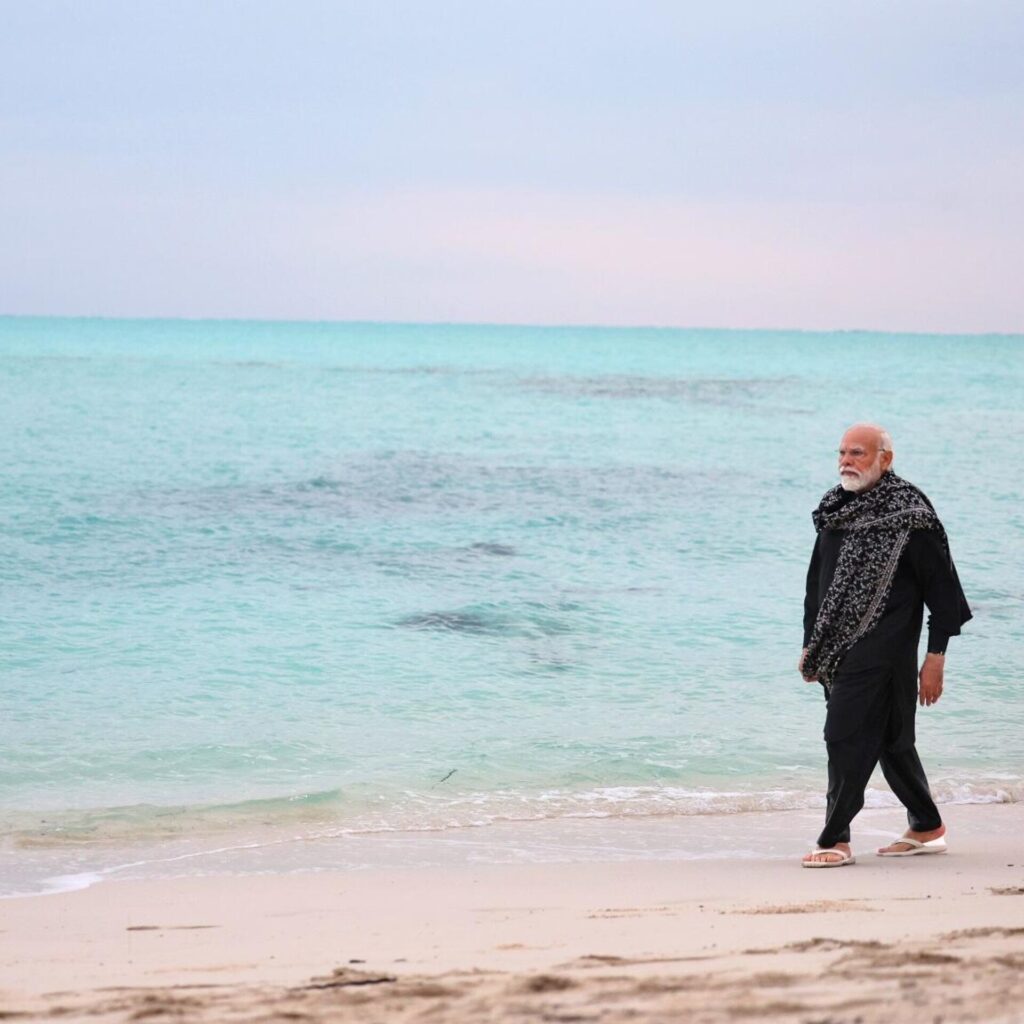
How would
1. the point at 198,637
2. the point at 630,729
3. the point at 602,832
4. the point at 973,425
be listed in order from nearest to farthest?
1. the point at 602,832
2. the point at 630,729
3. the point at 198,637
4. the point at 973,425

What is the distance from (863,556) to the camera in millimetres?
5043

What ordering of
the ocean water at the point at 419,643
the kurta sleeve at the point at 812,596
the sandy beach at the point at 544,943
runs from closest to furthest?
the sandy beach at the point at 544,943
the kurta sleeve at the point at 812,596
the ocean water at the point at 419,643

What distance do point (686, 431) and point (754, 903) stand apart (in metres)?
28.4

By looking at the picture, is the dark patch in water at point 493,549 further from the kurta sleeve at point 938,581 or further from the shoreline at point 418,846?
the kurta sleeve at point 938,581

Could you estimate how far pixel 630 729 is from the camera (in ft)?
26.2

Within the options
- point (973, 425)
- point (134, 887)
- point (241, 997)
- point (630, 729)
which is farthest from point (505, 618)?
point (973, 425)

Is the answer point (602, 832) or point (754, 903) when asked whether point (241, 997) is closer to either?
point (754, 903)

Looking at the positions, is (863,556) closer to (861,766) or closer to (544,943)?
(861,766)

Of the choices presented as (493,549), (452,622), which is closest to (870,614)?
(452,622)

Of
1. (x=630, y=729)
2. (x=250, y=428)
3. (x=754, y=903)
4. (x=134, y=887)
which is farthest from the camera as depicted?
(x=250, y=428)

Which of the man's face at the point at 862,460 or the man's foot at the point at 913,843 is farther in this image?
the man's foot at the point at 913,843

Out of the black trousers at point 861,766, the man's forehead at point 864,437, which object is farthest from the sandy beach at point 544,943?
the man's forehead at point 864,437

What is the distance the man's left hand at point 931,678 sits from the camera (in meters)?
5.07

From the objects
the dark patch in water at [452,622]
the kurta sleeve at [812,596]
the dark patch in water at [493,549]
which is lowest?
the dark patch in water at [452,622]
